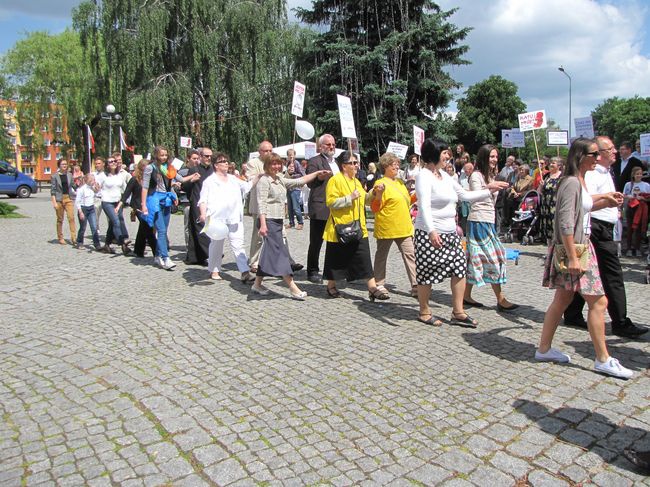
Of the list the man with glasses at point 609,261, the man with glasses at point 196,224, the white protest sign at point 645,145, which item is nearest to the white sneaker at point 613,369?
the man with glasses at point 609,261

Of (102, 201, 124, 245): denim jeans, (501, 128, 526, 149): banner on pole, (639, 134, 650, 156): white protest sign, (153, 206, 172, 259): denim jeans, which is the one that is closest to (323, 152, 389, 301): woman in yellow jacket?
(153, 206, 172, 259): denim jeans

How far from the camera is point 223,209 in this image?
8.04 metres

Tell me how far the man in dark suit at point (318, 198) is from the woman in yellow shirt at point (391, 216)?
3.29 feet

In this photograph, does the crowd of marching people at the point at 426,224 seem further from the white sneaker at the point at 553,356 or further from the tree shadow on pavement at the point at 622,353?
the tree shadow on pavement at the point at 622,353

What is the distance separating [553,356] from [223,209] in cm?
492

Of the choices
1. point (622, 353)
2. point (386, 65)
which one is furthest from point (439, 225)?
point (386, 65)

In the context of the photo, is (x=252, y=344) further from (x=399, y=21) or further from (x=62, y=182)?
(x=399, y=21)

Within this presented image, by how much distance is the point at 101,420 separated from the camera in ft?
12.1

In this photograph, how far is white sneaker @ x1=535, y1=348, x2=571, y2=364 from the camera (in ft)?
15.3

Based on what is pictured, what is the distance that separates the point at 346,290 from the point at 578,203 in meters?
3.90

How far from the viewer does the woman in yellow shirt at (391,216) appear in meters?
6.89

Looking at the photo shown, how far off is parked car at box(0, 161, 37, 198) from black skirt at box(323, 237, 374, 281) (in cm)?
3284

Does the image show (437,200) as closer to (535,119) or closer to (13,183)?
(535,119)

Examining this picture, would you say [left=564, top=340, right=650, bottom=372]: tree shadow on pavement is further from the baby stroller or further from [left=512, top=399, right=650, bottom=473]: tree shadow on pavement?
the baby stroller
